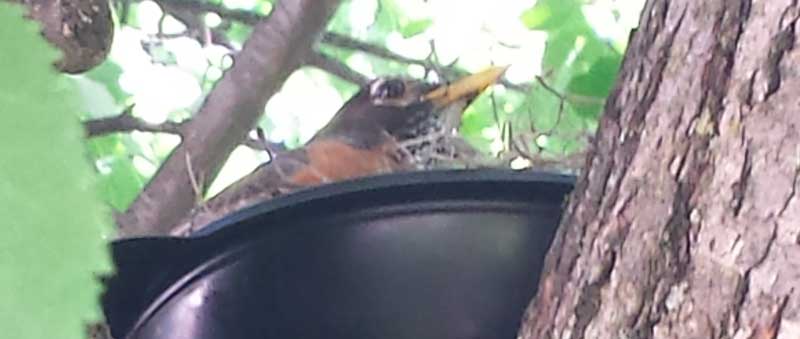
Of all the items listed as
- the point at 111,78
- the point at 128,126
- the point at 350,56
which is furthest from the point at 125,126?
the point at 350,56

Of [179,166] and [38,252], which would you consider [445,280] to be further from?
[179,166]

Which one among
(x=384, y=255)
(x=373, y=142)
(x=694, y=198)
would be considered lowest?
(x=373, y=142)

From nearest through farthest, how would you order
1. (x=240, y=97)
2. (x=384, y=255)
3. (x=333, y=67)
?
1. (x=384, y=255)
2. (x=240, y=97)
3. (x=333, y=67)

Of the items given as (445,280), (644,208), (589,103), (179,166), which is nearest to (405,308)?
(445,280)

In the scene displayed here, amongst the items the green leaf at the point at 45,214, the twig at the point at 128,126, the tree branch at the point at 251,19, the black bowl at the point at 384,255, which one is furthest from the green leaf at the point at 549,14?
the green leaf at the point at 45,214

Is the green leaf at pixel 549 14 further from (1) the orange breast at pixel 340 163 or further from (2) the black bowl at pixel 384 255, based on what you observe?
(2) the black bowl at pixel 384 255

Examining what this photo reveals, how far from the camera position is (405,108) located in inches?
49.8

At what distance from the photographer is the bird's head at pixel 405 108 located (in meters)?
1.16

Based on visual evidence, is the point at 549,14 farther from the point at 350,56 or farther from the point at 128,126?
the point at 128,126

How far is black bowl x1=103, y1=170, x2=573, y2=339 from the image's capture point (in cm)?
63

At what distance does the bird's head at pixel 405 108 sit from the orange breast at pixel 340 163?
26 millimetres

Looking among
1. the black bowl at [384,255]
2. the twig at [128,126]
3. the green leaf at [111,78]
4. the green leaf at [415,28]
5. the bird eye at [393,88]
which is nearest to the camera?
the black bowl at [384,255]

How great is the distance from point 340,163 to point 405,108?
5.9 inches

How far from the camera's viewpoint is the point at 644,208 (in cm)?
53
